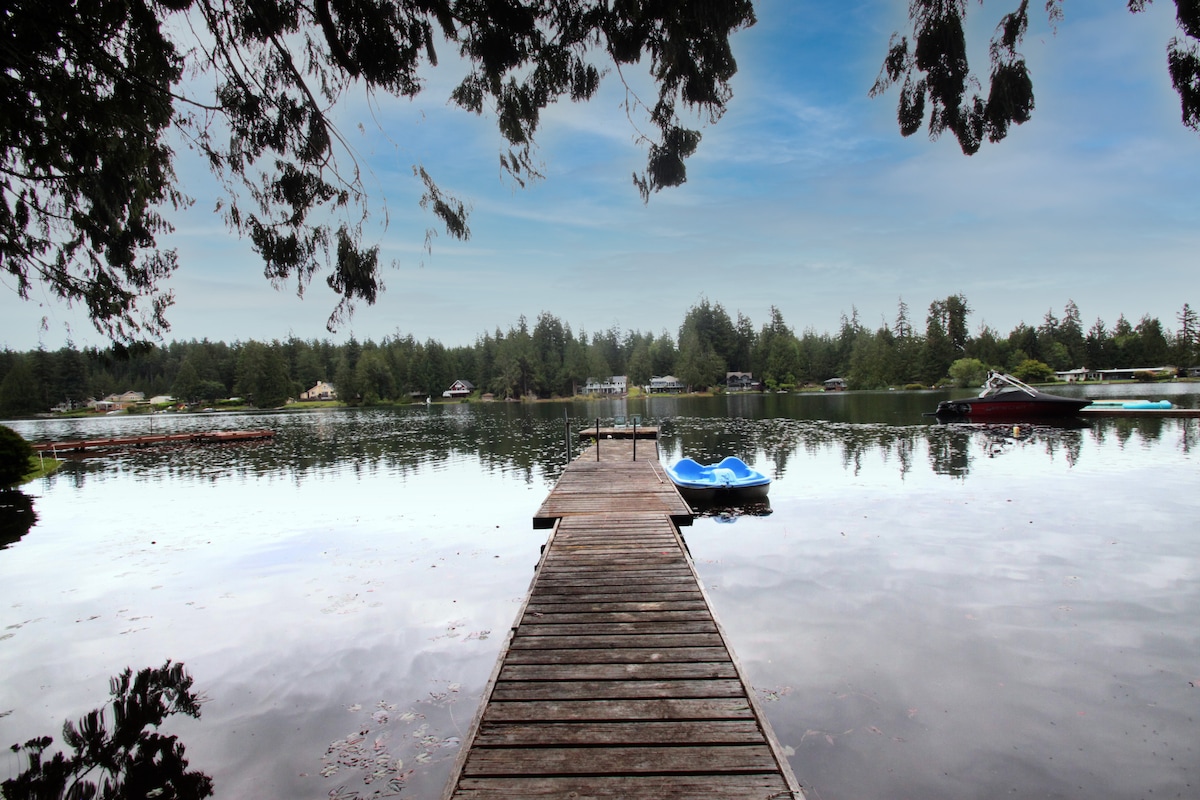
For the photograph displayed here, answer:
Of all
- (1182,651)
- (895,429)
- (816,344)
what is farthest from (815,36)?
(816,344)

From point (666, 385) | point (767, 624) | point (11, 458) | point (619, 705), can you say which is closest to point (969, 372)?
point (666, 385)

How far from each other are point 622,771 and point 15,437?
94.2 feet

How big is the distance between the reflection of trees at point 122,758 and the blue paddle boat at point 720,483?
11647 mm

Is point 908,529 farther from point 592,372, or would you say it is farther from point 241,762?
point 592,372

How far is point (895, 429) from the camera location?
34.8 metres

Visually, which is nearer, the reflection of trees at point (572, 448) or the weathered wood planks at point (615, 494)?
the weathered wood planks at point (615, 494)

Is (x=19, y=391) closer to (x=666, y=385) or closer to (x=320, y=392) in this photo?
(x=320, y=392)

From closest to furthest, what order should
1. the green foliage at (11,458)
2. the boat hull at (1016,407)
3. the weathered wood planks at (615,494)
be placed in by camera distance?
1. the weathered wood planks at (615,494)
2. the green foliage at (11,458)
3. the boat hull at (1016,407)

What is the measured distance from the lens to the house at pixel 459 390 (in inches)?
5148

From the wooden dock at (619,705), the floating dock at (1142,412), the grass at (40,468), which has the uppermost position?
the wooden dock at (619,705)

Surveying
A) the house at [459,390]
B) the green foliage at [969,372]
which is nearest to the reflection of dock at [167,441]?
the house at [459,390]

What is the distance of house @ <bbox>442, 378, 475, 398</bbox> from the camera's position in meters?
131

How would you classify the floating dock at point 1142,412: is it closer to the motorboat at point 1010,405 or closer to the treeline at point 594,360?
the motorboat at point 1010,405

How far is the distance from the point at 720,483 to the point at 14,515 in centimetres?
2061
